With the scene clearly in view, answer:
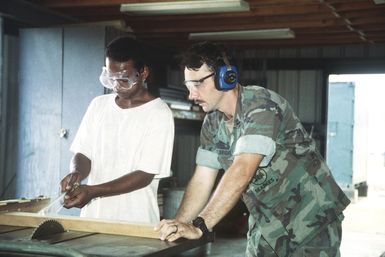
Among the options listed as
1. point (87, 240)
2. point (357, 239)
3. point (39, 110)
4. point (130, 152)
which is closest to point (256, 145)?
point (87, 240)

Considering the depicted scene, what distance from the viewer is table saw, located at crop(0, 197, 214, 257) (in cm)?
154

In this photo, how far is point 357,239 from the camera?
24.5 ft

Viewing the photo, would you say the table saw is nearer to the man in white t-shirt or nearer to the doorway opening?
the man in white t-shirt

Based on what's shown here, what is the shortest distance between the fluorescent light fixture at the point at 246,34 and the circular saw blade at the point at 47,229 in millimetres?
4999

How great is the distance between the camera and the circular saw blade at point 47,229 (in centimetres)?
199

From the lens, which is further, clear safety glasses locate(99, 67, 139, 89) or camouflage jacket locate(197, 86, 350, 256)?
clear safety glasses locate(99, 67, 139, 89)

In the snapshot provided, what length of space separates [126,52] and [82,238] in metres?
1.12

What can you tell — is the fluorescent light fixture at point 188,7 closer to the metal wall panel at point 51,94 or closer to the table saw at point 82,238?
the metal wall panel at point 51,94

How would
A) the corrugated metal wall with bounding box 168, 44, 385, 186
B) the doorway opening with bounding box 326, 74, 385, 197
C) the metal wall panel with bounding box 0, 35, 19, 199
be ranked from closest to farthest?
the metal wall panel with bounding box 0, 35, 19, 199, the corrugated metal wall with bounding box 168, 44, 385, 186, the doorway opening with bounding box 326, 74, 385, 197

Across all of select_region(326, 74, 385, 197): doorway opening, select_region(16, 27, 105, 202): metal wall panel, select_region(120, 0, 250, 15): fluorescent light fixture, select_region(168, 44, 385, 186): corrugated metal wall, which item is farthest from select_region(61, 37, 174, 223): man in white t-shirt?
select_region(326, 74, 385, 197): doorway opening

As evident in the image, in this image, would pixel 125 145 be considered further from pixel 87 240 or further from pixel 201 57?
pixel 87 240

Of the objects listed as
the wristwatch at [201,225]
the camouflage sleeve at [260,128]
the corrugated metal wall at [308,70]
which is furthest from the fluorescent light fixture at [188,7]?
the wristwatch at [201,225]

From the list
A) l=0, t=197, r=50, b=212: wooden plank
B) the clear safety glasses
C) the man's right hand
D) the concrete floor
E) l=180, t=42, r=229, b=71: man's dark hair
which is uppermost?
l=180, t=42, r=229, b=71: man's dark hair

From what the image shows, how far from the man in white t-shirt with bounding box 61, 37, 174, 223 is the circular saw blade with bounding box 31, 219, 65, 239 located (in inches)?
16.3
